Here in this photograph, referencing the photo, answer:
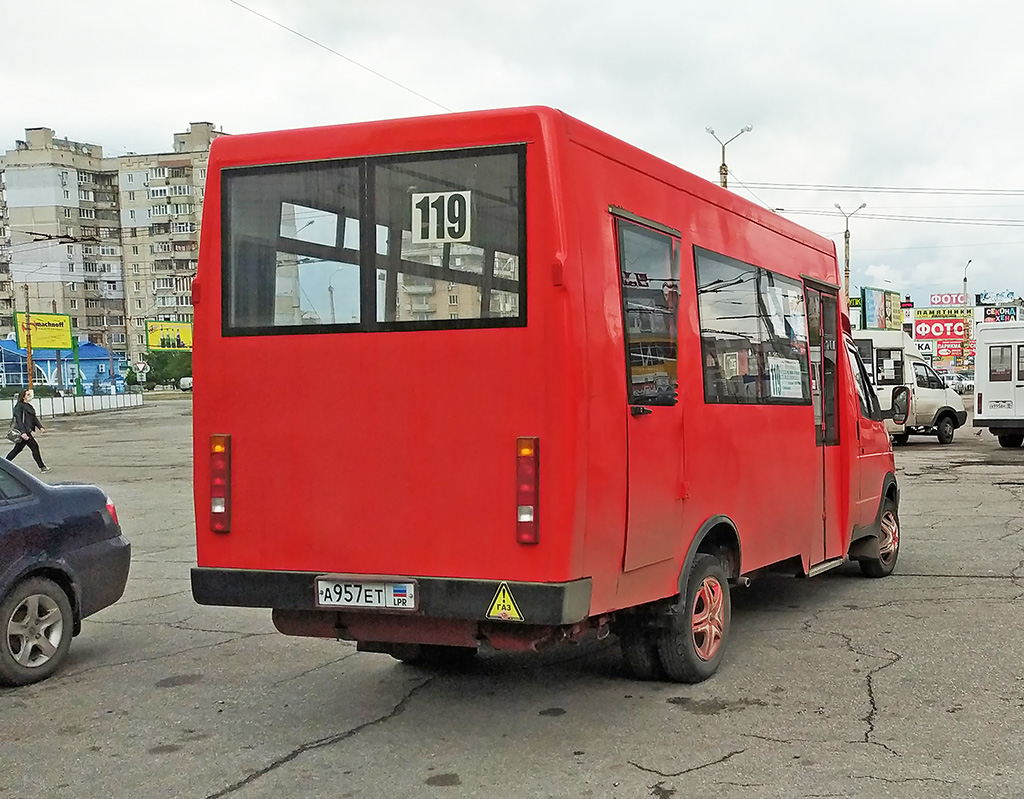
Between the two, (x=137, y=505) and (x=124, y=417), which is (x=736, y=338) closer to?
(x=137, y=505)

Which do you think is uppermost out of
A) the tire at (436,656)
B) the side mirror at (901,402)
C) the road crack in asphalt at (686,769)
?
the side mirror at (901,402)

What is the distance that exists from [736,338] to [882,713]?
230 centimetres

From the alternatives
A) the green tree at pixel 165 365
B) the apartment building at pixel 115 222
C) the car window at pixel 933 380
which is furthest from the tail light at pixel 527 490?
the apartment building at pixel 115 222

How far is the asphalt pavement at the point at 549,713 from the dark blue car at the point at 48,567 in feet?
0.82

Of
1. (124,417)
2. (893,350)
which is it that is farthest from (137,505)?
(124,417)

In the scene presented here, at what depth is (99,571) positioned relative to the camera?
7.34m

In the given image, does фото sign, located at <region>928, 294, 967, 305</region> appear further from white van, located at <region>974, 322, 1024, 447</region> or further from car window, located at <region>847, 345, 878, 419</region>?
car window, located at <region>847, 345, 878, 419</region>

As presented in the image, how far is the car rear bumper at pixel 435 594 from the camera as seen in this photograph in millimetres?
5035

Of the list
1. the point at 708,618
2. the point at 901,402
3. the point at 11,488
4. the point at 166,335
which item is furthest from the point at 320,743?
the point at 166,335

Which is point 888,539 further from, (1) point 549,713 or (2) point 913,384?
(2) point 913,384

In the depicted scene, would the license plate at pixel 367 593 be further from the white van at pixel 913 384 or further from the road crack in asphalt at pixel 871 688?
the white van at pixel 913 384

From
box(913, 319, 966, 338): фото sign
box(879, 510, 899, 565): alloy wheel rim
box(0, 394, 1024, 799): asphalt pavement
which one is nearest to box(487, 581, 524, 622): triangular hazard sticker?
box(0, 394, 1024, 799): asphalt pavement

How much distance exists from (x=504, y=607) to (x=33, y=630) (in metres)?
Answer: 3.30

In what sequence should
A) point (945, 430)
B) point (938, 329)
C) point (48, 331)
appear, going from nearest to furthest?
point (945, 430)
point (48, 331)
point (938, 329)
